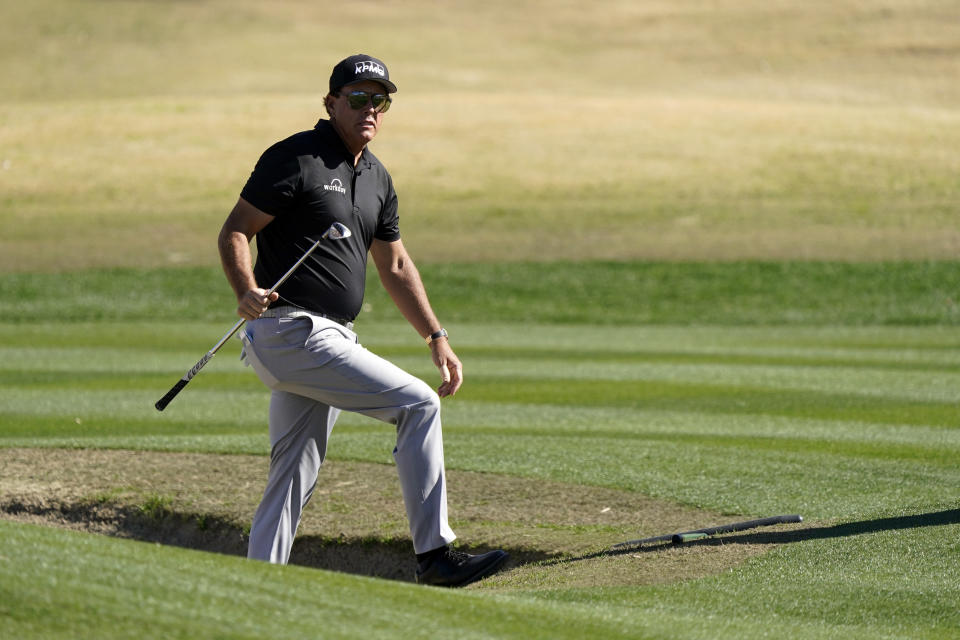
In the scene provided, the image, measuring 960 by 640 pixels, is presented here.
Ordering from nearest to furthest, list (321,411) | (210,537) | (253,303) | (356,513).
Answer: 1. (253,303)
2. (321,411)
3. (210,537)
4. (356,513)

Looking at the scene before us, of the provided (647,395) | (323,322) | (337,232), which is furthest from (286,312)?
(647,395)

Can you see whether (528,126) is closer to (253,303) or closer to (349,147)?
(349,147)

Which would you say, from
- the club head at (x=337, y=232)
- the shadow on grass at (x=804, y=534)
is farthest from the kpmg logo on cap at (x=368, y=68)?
the shadow on grass at (x=804, y=534)

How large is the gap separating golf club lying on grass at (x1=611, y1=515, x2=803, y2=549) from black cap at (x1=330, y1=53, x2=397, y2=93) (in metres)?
2.52

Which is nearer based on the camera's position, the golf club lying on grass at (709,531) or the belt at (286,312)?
the belt at (286,312)

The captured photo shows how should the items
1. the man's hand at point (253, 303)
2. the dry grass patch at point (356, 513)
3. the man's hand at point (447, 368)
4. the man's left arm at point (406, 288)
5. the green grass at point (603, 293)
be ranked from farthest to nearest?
the green grass at point (603, 293)
the dry grass patch at point (356, 513)
the man's left arm at point (406, 288)
the man's hand at point (447, 368)
the man's hand at point (253, 303)

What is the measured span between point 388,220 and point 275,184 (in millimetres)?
795

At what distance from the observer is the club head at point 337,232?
20.1 feet

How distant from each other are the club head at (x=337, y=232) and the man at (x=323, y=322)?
2.1 inches

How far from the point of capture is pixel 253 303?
5.83m

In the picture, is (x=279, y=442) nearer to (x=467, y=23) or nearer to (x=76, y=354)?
(x=76, y=354)

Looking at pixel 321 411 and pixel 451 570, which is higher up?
pixel 321 411

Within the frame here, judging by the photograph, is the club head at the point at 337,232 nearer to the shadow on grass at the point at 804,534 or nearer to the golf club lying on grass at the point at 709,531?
the shadow on grass at the point at 804,534

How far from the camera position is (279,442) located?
254 inches
